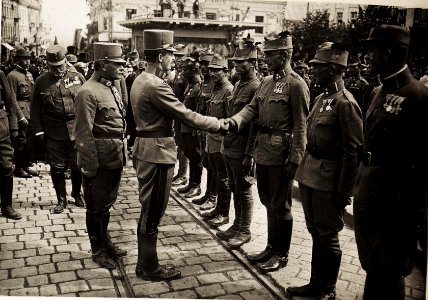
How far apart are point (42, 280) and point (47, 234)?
1294 mm

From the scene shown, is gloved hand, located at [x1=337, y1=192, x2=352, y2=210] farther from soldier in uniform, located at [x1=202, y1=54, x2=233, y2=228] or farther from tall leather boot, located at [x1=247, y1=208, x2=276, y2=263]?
soldier in uniform, located at [x1=202, y1=54, x2=233, y2=228]

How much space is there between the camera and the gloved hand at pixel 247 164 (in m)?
4.87

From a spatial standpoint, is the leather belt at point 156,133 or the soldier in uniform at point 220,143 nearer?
the leather belt at point 156,133

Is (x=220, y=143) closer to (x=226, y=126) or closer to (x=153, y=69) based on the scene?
(x=226, y=126)

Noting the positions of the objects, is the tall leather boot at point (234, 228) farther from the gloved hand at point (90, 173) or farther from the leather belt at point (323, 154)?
the gloved hand at point (90, 173)

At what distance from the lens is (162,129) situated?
13.1 ft

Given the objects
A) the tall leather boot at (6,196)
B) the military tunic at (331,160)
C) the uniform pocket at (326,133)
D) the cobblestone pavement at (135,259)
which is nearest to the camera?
the military tunic at (331,160)

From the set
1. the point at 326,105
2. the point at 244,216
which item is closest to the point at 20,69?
the point at 244,216

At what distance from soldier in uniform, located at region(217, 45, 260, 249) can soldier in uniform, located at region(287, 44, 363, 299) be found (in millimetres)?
1248

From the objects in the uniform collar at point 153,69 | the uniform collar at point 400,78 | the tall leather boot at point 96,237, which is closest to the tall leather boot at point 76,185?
the tall leather boot at point 96,237

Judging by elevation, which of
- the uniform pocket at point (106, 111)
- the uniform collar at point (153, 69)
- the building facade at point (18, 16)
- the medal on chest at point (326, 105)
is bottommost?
the uniform pocket at point (106, 111)

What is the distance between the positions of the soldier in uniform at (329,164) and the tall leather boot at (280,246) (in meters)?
0.56

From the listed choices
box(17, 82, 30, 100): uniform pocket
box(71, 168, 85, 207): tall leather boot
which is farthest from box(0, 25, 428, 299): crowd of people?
box(17, 82, 30, 100): uniform pocket

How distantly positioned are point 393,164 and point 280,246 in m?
1.84
